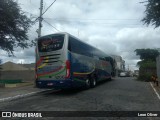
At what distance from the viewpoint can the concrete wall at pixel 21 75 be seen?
30.3 metres

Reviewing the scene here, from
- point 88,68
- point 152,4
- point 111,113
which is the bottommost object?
point 111,113

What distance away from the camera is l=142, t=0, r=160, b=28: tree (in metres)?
15.9

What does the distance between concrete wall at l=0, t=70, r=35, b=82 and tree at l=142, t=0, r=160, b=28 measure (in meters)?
17.4

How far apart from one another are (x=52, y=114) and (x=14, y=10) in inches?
596

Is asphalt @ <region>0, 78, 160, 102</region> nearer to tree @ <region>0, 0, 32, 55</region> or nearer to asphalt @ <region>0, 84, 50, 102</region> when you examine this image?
asphalt @ <region>0, 84, 50, 102</region>

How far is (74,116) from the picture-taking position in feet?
27.7

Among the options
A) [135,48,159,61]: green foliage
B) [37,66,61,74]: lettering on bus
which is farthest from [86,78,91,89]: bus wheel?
[135,48,159,61]: green foliage

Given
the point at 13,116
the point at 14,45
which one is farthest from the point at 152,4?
the point at 14,45

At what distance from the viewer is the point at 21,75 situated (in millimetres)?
31188

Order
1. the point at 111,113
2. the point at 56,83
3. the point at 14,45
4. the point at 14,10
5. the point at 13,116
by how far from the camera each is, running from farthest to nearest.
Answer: the point at 14,45 < the point at 14,10 < the point at 56,83 < the point at 111,113 < the point at 13,116

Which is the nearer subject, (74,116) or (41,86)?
(74,116)

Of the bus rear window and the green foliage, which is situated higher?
the green foliage

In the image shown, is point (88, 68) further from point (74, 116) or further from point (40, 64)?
point (74, 116)

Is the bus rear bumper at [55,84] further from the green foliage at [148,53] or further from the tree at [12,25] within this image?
the green foliage at [148,53]
